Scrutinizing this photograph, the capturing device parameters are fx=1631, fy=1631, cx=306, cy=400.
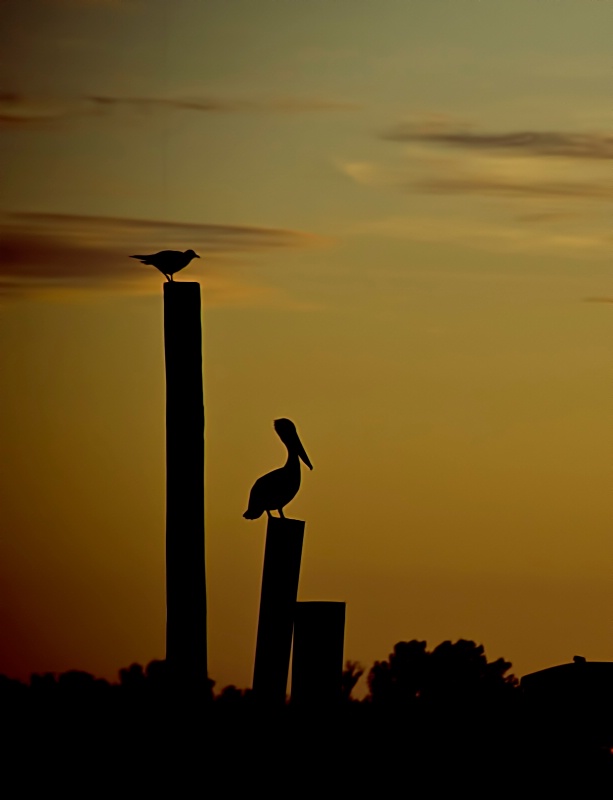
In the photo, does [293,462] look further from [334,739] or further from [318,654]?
[334,739]

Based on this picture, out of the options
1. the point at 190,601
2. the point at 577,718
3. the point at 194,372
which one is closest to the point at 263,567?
the point at 190,601

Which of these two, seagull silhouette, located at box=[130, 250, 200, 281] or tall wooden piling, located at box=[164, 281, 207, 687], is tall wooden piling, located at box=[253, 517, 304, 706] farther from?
seagull silhouette, located at box=[130, 250, 200, 281]

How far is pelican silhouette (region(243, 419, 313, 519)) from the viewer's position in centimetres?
1344

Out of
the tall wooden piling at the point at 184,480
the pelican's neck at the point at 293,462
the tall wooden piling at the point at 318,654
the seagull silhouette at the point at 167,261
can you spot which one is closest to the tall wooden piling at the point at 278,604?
the tall wooden piling at the point at 318,654

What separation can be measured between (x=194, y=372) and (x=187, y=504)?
3.22 feet

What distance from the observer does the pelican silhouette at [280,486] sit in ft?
44.1

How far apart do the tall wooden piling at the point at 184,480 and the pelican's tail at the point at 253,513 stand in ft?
4.70

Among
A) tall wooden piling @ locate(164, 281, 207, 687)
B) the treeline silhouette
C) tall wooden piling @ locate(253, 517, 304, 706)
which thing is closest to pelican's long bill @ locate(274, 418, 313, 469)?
tall wooden piling @ locate(253, 517, 304, 706)

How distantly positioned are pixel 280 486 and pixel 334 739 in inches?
97.7

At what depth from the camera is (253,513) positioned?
1354 cm

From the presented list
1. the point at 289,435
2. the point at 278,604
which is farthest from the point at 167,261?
the point at 278,604

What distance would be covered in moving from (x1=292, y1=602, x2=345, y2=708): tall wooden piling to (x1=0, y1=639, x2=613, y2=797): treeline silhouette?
3.7 inches

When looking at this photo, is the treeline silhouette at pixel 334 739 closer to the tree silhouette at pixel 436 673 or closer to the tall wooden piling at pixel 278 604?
the tall wooden piling at pixel 278 604

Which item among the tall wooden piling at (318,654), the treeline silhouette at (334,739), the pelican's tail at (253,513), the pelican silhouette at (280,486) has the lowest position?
the treeline silhouette at (334,739)
